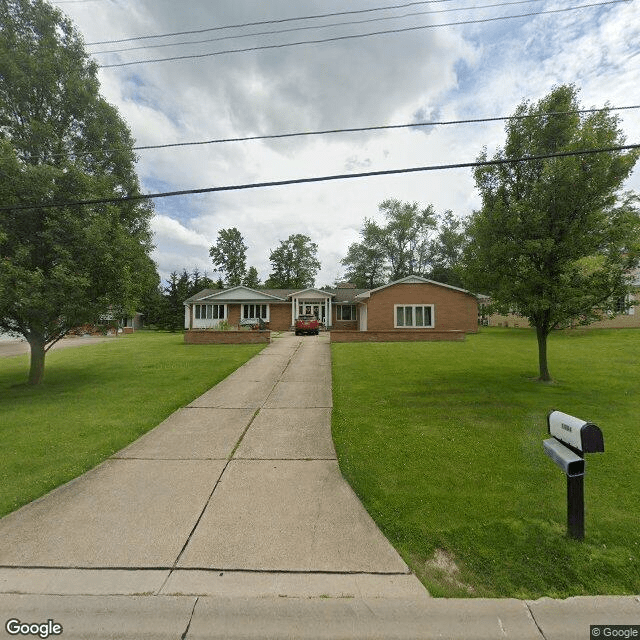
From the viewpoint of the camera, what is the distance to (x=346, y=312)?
1286 inches

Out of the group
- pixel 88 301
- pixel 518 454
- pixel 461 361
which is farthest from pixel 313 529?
pixel 461 361

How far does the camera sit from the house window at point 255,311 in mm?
31602

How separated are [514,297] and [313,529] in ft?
26.4

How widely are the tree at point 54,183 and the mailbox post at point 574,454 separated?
391 inches

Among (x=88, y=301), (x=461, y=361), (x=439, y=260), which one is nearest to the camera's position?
(x=88, y=301)

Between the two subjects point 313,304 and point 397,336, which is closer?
point 397,336

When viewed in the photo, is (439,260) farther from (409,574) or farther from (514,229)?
(409,574)

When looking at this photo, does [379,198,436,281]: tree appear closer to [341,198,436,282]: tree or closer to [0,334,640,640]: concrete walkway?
[341,198,436,282]: tree

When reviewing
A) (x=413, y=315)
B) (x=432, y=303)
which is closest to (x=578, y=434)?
(x=413, y=315)

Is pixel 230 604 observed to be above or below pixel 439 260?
below

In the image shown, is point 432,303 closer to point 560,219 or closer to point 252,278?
point 560,219

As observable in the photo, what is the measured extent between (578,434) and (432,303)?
2386 cm

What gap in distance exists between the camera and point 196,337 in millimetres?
20422

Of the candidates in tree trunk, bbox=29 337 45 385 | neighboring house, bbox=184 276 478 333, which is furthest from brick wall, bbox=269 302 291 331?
tree trunk, bbox=29 337 45 385
